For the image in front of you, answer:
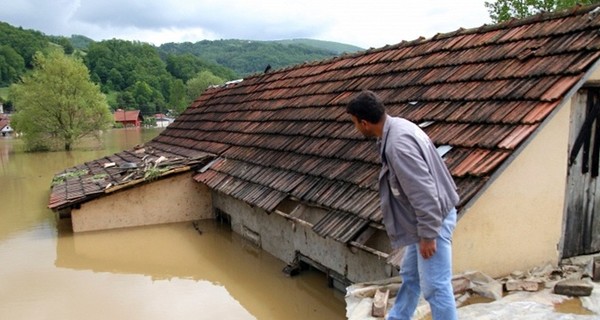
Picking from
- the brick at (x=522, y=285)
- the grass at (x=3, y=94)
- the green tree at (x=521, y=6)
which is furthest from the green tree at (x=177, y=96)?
the brick at (x=522, y=285)

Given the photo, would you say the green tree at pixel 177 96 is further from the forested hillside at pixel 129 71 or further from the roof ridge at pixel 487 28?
the roof ridge at pixel 487 28

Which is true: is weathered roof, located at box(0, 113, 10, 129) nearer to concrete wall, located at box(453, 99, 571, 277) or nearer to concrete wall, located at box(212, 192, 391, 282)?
concrete wall, located at box(212, 192, 391, 282)

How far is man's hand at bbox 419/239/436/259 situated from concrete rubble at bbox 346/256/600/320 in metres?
1.16

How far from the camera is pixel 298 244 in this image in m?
6.90

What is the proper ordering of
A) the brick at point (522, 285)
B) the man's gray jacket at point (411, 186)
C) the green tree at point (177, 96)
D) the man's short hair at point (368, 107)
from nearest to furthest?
1. the man's gray jacket at point (411, 186)
2. the man's short hair at point (368, 107)
3. the brick at point (522, 285)
4. the green tree at point (177, 96)

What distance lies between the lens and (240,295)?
6.61 metres

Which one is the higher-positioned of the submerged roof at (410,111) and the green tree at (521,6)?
the green tree at (521,6)

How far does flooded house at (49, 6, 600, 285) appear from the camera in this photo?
15.0 feet

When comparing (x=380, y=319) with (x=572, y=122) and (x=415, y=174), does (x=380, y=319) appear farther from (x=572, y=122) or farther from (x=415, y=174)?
(x=572, y=122)

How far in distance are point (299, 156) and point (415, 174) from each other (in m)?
4.84

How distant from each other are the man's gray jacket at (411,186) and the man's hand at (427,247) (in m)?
0.04

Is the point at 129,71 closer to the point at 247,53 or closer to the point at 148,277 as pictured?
the point at 247,53

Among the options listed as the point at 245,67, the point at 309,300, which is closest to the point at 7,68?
the point at 245,67

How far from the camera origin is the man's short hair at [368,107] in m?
2.88
